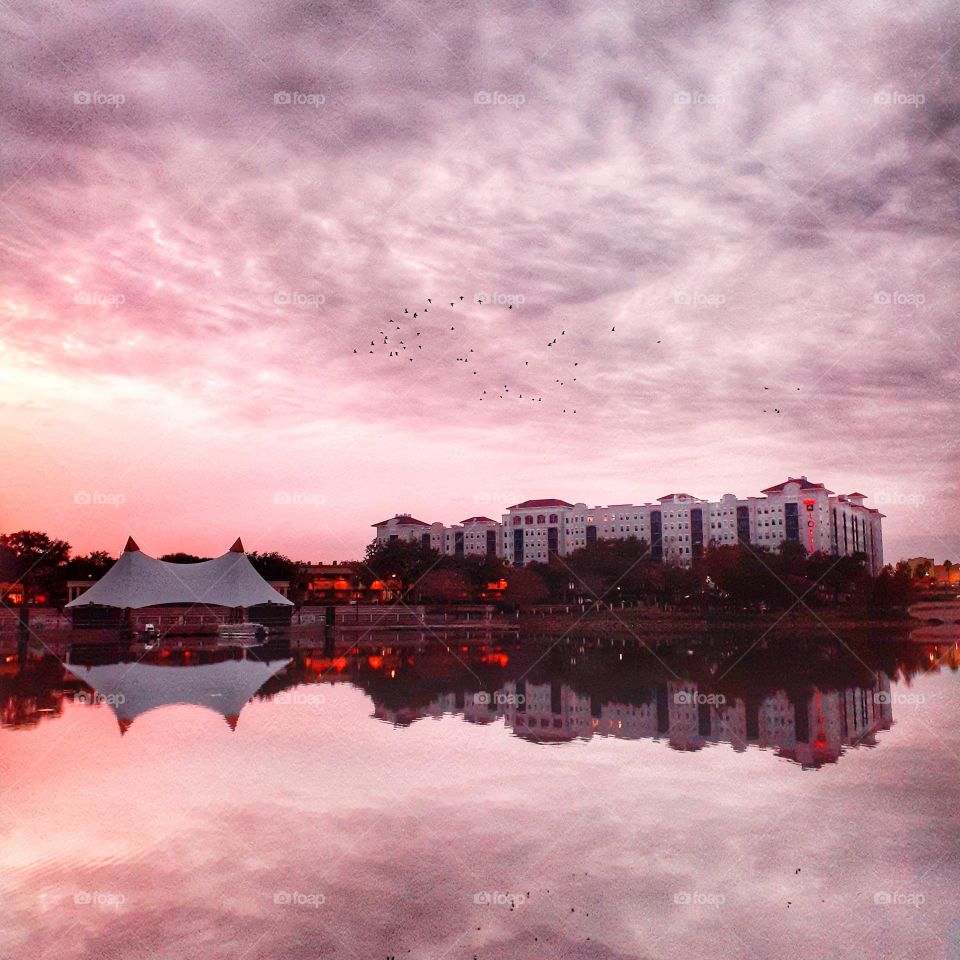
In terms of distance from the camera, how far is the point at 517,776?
11469mm

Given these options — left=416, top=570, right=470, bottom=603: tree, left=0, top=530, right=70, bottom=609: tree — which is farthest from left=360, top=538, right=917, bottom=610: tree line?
left=0, top=530, right=70, bottom=609: tree

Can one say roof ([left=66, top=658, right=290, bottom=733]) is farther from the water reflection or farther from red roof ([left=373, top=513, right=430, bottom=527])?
red roof ([left=373, top=513, right=430, bottom=527])

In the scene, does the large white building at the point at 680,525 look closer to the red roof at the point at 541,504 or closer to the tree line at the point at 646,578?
the red roof at the point at 541,504

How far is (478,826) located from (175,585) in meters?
31.0

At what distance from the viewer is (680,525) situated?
11788 cm

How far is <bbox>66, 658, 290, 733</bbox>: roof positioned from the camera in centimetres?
1750

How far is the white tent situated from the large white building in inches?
2724

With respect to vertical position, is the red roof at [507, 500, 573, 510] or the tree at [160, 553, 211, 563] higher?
the red roof at [507, 500, 573, 510]

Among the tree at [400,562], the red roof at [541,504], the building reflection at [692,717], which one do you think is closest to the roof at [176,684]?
the building reflection at [692,717]

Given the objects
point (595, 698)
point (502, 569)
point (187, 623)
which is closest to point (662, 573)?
point (502, 569)

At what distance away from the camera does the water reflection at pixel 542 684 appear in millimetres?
15148

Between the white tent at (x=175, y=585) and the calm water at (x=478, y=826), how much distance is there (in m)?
17.5

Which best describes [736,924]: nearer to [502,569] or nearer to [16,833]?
[16,833]

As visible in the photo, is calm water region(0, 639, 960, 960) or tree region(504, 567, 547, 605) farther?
tree region(504, 567, 547, 605)
